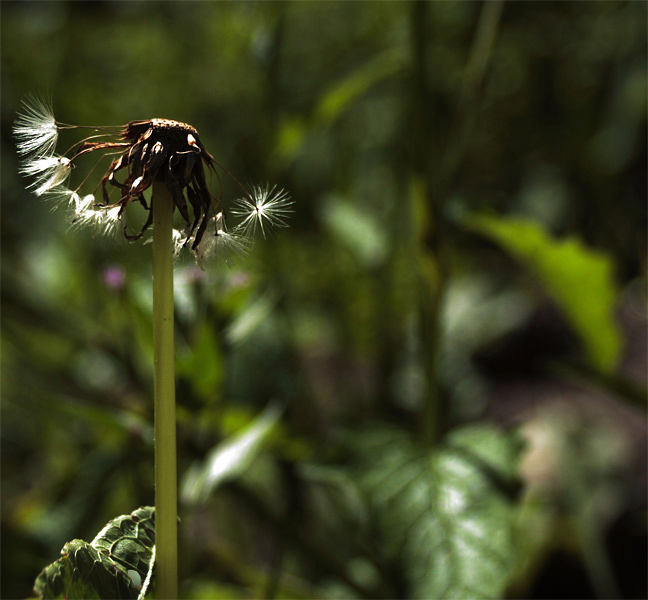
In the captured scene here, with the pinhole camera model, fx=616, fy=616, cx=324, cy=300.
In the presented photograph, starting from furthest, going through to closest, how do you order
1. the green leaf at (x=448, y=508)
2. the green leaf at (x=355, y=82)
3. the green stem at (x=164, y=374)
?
the green leaf at (x=355, y=82) < the green leaf at (x=448, y=508) < the green stem at (x=164, y=374)

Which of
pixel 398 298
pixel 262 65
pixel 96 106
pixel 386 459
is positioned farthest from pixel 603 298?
pixel 96 106

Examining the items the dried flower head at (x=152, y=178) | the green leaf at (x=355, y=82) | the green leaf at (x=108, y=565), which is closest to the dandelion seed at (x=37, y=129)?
the dried flower head at (x=152, y=178)

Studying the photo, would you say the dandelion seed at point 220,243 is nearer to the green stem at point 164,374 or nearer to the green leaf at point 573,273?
the green stem at point 164,374

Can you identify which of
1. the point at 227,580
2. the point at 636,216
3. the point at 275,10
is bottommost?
the point at 227,580

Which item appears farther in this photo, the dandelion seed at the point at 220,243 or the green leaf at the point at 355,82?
the green leaf at the point at 355,82

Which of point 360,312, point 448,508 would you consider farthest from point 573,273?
point 360,312

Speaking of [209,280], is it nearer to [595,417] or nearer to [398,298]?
[398,298]

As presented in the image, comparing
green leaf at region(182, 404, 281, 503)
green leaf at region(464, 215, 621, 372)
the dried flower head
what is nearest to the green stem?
the dried flower head
